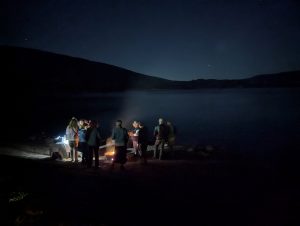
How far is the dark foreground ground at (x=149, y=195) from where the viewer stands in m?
7.16

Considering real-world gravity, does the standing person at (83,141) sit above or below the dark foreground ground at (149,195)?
above

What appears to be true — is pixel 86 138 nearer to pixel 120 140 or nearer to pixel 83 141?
pixel 83 141

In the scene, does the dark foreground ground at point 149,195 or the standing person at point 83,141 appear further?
the standing person at point 83,141

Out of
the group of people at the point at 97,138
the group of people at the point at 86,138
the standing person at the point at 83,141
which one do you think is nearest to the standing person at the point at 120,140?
the group of people at the point at 97,138

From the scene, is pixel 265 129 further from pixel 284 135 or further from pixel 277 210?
pixel 277 210

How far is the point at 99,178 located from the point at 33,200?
2593mm

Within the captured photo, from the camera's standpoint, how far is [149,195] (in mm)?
8656

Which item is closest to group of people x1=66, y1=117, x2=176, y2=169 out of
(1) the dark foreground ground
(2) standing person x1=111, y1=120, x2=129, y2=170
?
(2) standing person x1=111, y1=120, x2=129, y2=170

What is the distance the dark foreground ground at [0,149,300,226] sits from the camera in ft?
23.5

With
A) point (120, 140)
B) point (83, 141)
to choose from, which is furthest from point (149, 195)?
point (83, 141)

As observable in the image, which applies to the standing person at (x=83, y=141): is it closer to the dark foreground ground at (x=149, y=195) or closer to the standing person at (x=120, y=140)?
the dark foreground ground at (x=149, y=195)

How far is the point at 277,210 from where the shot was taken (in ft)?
25.3

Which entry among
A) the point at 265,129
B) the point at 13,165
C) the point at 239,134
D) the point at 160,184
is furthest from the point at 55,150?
the point at 265,129

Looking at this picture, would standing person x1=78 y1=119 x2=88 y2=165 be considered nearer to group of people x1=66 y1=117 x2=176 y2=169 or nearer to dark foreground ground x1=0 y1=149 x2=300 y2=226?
group of people x1=66 y1=117 x2=176 y2=169
